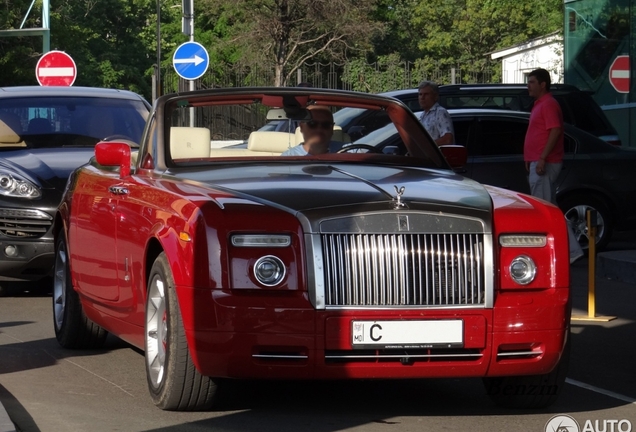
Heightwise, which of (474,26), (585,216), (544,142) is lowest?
(585,216)

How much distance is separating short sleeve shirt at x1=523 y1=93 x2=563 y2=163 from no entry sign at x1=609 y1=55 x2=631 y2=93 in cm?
928

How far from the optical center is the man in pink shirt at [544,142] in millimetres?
14047

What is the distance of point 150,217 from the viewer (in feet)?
21.8

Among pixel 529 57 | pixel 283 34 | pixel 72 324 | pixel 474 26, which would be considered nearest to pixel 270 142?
pixel 72 324

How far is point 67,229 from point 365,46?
46555mm

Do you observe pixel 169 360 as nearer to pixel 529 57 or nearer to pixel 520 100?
pixel 520 100

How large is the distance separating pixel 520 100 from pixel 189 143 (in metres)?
12.2

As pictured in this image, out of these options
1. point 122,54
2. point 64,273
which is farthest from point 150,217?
point 122,54

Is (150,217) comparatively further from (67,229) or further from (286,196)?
(67,229)

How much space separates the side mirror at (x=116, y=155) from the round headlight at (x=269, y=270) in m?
2.05

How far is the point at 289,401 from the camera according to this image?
6.79 metres

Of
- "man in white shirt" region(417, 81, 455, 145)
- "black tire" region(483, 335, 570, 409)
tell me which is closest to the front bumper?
"black tire" region(483, 335, 570, 409)

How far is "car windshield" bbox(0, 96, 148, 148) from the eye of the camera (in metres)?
12.4

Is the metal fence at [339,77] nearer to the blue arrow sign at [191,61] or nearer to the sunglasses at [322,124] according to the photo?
the blue arrow sign at [191,61]
